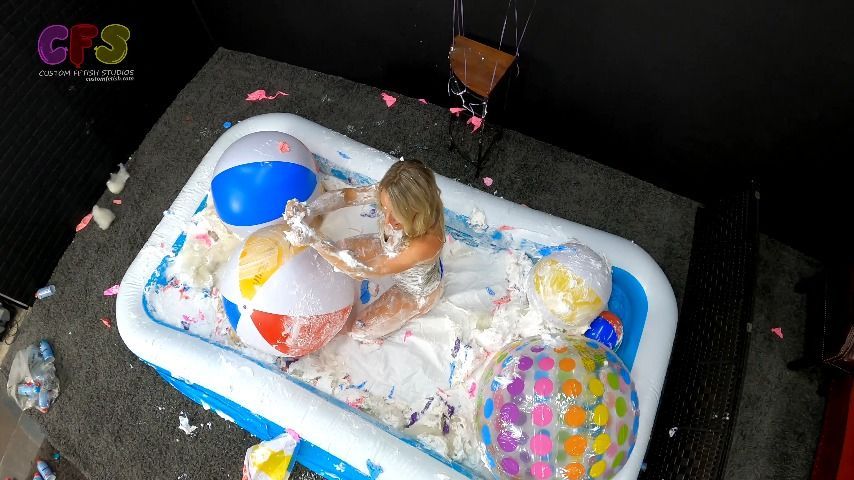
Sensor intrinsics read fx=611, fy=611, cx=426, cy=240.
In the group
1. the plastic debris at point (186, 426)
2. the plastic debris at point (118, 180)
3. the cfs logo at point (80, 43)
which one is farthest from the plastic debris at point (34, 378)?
the cfs logo at point (80, 43)

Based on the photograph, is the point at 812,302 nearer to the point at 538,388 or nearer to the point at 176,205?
the point at 538,388

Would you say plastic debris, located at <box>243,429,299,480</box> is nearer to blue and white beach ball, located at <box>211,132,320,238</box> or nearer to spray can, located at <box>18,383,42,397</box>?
blue and white beach ball, located at <box>211,132,320,238</box>

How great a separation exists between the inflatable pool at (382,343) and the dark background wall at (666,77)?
2.42 ft

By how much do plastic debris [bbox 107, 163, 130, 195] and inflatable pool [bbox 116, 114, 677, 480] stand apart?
0.74m

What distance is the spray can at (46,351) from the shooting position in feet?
9.71

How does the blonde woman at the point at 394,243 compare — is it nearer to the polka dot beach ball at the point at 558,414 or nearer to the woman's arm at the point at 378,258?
the woman's arm at the point at 378,258

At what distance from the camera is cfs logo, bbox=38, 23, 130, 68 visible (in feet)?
9.72

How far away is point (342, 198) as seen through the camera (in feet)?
7.82

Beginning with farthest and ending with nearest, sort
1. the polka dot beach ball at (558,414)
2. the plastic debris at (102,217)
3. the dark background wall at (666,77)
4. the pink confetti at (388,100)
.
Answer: the pink confetti at (388,100) < the plastic debris at (102,217) < the dark background wall at (666,77) < the polka dot beach ball at (558,414)

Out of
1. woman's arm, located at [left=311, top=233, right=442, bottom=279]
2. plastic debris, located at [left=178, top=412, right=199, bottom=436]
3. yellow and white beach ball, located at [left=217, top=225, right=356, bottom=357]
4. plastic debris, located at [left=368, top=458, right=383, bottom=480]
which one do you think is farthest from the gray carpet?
→ woman's arm, located at [left=311, top=233, right=442, bottom=279]

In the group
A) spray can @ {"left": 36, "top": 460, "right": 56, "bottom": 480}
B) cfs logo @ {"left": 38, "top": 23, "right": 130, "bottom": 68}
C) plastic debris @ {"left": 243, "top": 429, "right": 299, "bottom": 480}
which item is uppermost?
cfs logo @ {"left": 38, "top": 23, "right": 130, "bottom": 68}

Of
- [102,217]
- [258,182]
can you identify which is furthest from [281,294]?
[102,217]

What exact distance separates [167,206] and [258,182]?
3.70 feet

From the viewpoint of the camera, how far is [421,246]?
2.18 metres
